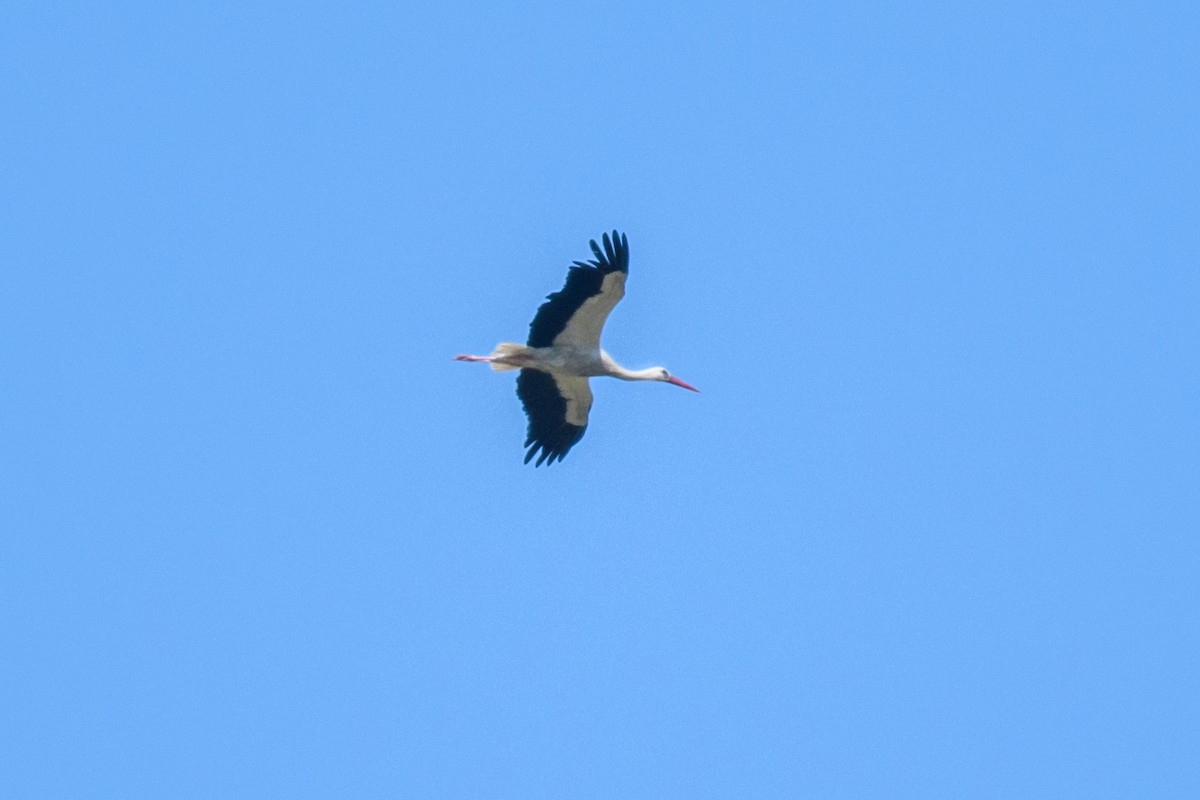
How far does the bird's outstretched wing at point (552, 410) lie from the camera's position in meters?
19.0

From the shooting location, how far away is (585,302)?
713 inches

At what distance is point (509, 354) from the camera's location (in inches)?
728

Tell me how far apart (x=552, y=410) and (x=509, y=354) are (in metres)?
0.82

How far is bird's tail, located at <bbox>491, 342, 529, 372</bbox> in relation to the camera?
18.5 meters

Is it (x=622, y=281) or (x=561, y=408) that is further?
(x=561, y=408)

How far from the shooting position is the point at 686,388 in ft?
64.5

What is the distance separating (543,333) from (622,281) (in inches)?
32.7

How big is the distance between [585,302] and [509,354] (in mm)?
810

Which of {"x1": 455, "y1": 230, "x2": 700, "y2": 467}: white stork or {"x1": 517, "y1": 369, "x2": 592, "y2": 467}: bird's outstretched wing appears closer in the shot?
{"x1": 455, "y1": 230, "x2": 700, "y2": 467}: white stork

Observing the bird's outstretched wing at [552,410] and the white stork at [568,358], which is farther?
the bird's outstretched wing at [552,410]

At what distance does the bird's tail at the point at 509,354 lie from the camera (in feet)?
60.6

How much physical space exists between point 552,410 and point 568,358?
66 cm

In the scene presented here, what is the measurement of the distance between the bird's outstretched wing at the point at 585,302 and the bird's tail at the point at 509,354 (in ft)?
0.29

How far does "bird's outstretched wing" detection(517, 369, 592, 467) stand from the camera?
62.4ft
